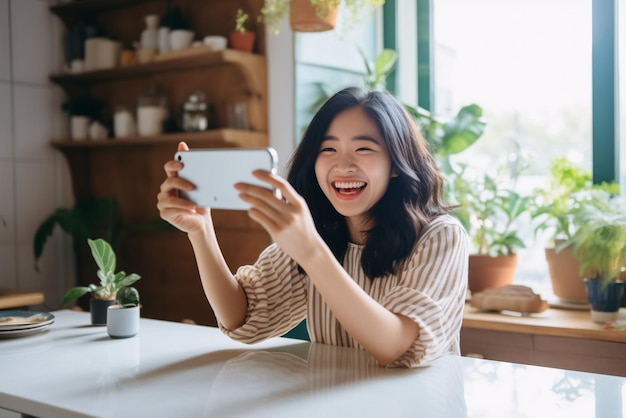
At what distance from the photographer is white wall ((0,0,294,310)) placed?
3.30 meters

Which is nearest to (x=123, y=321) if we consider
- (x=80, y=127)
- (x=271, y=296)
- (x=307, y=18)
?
(x=271, y=296)

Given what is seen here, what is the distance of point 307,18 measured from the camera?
7.75 ft

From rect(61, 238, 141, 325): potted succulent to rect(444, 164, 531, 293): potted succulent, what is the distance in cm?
126

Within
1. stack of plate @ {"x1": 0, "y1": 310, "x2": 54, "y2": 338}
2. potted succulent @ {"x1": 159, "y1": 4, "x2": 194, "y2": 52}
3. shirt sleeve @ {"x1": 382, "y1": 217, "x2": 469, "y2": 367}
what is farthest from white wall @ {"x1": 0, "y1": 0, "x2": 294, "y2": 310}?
shirt sleeve @ {"x1": 382, "y1": 217, "x2": 469, "y2": 367}

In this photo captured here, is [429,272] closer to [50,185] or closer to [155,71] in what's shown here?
[155,71]

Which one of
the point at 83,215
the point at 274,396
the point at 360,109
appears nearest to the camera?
the point at 274,396

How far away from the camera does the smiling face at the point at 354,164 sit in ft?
4.65

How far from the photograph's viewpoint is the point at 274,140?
2883 millimetres

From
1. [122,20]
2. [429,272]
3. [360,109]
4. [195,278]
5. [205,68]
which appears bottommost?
[195,278]

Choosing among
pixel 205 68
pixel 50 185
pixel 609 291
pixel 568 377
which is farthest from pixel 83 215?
pixel 568 377

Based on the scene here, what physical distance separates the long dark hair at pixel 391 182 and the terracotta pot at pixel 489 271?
3.13ft

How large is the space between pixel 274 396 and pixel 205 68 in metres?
2.25

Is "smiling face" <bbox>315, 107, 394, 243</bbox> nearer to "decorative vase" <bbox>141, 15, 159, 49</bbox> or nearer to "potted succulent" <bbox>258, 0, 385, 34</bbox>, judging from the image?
"potted succulent" <bbox>258, 0, 385, 34</bbox>

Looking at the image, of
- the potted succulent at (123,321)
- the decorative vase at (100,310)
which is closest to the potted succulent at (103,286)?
the decorative vase at (100,310)
